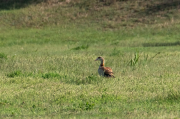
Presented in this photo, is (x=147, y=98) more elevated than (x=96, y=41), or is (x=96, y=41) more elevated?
(x=147, y=98)

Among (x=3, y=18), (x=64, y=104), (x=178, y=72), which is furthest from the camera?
(x=3, y=18)

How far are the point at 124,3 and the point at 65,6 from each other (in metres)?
6.37

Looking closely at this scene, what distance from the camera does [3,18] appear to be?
3856 centimetres

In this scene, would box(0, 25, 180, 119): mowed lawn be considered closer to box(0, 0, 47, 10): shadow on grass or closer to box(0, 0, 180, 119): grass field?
box(0, 0, 180, 119): grass field

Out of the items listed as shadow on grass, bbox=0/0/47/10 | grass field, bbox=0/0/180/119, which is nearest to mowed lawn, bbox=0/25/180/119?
grass field, bbox=0/0/180/119

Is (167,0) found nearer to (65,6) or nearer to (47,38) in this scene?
(65,6)

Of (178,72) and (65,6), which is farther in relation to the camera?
(65,6)

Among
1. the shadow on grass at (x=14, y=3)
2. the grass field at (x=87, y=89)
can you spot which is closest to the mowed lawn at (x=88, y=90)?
the grass field at (x=87, y=89)

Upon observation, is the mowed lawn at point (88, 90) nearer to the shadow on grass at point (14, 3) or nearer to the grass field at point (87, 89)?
the grass field at point (87, 89)

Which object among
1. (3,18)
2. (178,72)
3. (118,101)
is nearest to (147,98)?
(118,101)

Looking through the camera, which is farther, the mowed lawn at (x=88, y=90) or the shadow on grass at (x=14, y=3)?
the shadow on grass at (x=14, y=3)

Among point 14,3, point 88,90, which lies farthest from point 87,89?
point 14,3

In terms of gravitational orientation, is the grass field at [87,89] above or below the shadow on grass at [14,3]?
below

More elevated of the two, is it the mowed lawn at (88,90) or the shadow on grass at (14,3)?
the shadow on grass at (14,3)
